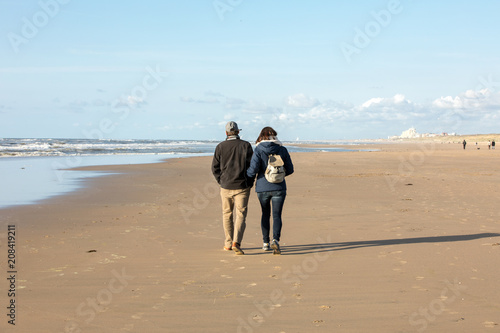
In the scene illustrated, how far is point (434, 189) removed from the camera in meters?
15.7

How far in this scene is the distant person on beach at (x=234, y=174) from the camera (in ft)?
23.5

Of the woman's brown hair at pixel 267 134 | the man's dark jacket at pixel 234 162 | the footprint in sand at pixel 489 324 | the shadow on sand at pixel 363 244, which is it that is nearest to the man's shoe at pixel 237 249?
the shadow on sand at pixel 363 244

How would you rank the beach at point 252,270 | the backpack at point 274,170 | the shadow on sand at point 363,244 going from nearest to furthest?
the beach at point 252,270
the backpack at point 274,170
the shadow on sand at point 363,244

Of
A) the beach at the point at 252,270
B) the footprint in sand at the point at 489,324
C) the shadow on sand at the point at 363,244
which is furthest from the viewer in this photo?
the shadow on sand at the point at 363,244

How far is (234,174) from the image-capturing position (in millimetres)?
7176

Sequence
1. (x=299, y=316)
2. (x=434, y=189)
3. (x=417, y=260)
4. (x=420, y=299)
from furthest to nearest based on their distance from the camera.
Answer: (x=434, y=189)
(x=417, y=260)
(x=420, y=299)
(x=299, y=316)

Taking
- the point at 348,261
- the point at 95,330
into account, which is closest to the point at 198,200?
the point at 348,261

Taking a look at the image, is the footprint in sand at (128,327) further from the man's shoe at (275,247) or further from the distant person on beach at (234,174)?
the man's shoe at (275,247)

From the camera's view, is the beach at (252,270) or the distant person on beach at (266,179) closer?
the beach at (252,270)

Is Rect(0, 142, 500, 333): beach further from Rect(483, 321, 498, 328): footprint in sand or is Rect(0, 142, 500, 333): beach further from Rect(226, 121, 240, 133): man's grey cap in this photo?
Rect(226, 121, 240, 133): man's grey cap

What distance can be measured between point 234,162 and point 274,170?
25.4 inches

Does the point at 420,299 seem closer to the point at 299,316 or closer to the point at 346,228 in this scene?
the point at 299,316

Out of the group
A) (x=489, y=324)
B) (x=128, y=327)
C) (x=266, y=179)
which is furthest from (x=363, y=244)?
(x=128, y=327)

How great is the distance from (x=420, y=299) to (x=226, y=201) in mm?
3322
